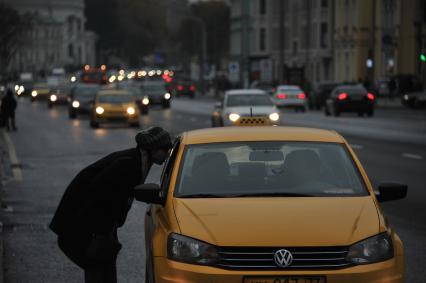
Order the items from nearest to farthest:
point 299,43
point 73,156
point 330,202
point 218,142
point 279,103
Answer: point 330,202 < point 218,142 < point 73,156 < point 279,103 < point 299,43

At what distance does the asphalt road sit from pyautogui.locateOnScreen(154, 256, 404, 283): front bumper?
2943mm

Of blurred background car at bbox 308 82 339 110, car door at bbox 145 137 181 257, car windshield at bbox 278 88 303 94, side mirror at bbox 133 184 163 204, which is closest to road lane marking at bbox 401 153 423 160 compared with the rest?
car door at bbox 145 137 181 257

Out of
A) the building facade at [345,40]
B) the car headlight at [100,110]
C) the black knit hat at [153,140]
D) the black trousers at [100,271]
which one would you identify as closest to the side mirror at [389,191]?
the black knit hat at [153,140]

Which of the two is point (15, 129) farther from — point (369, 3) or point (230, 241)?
point (369, 3)

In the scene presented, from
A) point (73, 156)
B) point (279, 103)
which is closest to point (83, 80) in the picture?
point (279, 103)

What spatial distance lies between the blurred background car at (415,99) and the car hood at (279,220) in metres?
55.6

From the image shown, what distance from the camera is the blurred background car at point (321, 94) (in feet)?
221

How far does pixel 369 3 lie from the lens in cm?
8794

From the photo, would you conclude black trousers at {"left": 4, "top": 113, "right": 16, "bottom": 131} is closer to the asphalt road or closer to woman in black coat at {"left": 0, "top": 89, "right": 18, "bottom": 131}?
woman in black coat at {"left": 0, "top": 89, "right": 18, "bottom": 131}

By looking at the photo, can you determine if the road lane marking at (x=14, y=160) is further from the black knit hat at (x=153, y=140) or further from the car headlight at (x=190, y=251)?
the car headlight at (x=190, y=251)

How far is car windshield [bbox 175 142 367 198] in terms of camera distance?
8461 millimetres

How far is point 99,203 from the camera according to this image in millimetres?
8109

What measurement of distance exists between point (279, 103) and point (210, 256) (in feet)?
192

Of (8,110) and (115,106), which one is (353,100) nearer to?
(115,106)
